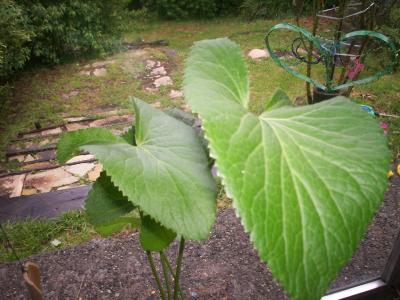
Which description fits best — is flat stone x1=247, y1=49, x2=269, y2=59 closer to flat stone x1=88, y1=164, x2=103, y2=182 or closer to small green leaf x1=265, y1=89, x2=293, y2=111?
flat stone x1=88, y1=164, x2=103, y2=182

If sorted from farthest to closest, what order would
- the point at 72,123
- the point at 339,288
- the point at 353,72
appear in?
1. the point at 72,123
2. the point at 353,72
3. the point at 339,288

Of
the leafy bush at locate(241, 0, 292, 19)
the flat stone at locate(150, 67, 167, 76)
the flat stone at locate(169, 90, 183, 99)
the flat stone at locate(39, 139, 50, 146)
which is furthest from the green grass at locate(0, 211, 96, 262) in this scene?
the leafy bush at locate(241, 0, 292, 19)

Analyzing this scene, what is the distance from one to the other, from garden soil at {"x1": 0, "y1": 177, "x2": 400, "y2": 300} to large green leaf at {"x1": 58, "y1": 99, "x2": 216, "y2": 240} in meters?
0.81

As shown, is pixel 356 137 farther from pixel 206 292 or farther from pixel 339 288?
pixel 206 292

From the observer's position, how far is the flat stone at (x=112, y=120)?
2.32 meters

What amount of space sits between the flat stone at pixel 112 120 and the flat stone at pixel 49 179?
1.67 ft

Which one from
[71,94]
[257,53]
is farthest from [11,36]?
[257,53]

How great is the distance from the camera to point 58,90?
295 cm

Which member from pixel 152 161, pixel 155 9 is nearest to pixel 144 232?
pixel 152 161

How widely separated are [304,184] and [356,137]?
70 mm

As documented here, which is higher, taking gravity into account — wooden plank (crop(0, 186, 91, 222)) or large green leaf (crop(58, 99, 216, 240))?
large green leaf (crop(58, 99, 216, 240))

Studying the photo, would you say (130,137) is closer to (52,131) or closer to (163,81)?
(52,131)

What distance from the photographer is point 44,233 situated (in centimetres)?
140

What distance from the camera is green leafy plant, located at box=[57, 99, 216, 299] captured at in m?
0.32
